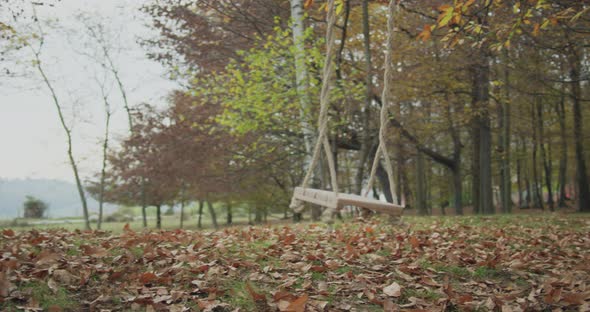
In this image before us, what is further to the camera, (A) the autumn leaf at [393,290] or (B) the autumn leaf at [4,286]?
(A) the autumn leaf at [393,290]

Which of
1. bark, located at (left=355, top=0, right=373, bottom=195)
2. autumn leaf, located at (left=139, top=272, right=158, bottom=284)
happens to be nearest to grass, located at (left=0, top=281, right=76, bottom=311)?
autumn leaf, located at (left=139, top=272, right=158, bottom=284)

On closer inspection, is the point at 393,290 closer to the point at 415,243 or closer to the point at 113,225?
the point at 415,243

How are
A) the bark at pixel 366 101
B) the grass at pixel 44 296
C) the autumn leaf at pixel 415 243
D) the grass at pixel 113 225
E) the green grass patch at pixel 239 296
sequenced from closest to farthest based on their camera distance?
the grass at pixel 44 296, the green grass patch at pixel 239 296, the autumn leaf at pixel 415 243, the grass at pixel 113 225, the bark at pixel 366 101

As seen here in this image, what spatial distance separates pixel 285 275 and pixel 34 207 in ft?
81.4

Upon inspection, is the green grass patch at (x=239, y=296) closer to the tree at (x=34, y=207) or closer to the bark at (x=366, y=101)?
the bark at (x=366, y=101)

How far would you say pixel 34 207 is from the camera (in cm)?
2428

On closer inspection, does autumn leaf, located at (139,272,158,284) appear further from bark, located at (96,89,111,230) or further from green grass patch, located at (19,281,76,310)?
bark, located at (96,89,111,230)

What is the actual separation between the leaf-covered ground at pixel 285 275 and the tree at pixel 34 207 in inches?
790

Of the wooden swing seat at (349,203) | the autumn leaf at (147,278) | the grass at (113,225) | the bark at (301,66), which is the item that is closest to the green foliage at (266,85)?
the bark at (301,66)

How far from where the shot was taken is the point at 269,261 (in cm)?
412

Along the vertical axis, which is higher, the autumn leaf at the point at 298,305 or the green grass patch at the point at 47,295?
the green grass patch at the point at 47,295

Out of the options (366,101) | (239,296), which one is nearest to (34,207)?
(366,101)

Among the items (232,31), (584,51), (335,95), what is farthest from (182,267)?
(584,51)

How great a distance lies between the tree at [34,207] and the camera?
2266cm
